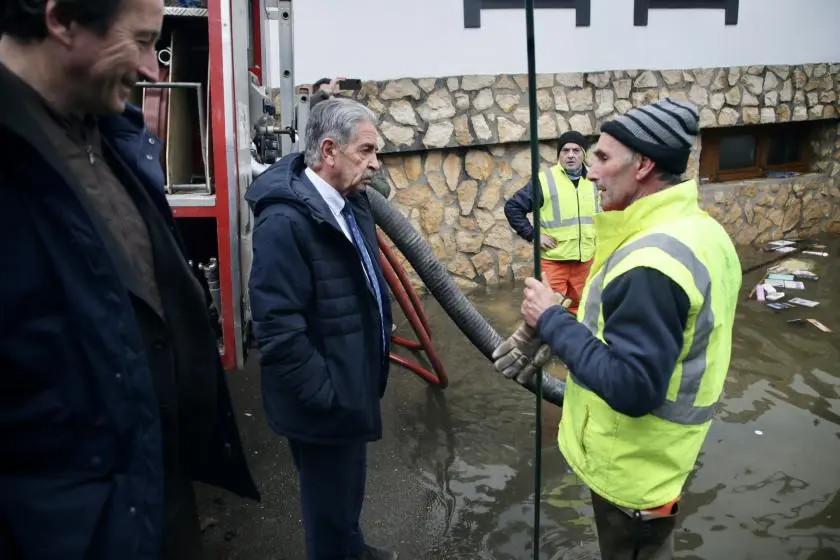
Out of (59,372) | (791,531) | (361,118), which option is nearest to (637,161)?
(361,118)

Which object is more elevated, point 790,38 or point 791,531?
point 790,38

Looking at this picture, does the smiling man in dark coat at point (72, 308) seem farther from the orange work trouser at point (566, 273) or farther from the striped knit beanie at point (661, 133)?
the orange work trouser at point (566, 273)

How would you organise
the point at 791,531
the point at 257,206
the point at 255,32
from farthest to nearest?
the point at 255,32
the point at 791,531
the point at 257,206

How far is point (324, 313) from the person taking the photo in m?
2.13

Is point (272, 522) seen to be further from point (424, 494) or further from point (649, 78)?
point (649, 78)

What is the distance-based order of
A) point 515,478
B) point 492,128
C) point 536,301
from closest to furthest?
point 536,301
point 515,478
point 492,128

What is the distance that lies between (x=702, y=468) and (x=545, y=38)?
445 centimetres

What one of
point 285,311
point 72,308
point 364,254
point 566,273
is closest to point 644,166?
point 364,254

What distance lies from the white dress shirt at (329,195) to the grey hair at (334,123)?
6 centimetres

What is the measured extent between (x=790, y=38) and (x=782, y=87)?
554 millimetres

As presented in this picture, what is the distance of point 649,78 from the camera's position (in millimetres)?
6859

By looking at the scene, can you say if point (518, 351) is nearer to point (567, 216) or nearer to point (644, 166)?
Answer: point (644, 166)

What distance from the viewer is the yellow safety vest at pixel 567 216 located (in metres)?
4.72

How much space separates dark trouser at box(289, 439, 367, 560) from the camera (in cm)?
226
